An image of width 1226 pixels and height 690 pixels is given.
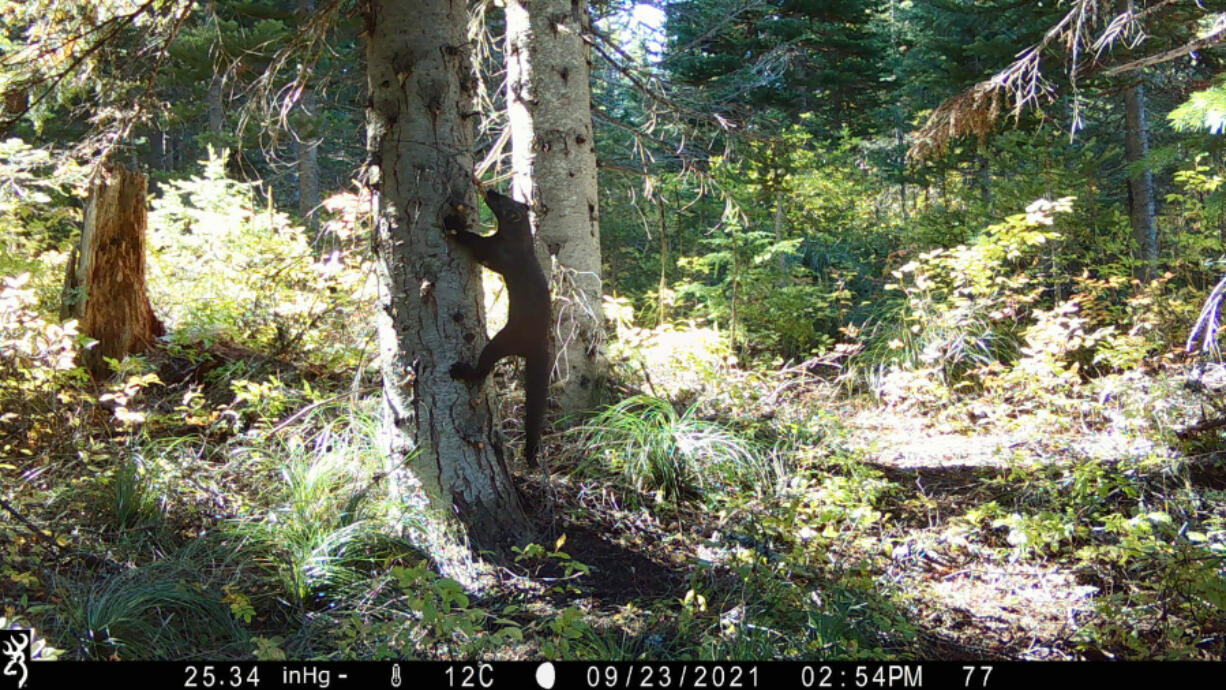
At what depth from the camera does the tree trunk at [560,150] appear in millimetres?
4988

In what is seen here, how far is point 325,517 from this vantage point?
11.9 feet

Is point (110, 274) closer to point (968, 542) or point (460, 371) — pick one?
point (460, 371)

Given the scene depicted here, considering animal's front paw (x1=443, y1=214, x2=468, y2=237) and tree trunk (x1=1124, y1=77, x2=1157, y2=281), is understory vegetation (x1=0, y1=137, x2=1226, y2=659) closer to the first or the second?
animal's front paw (x1=443, y1=214, x2=468, y2=237)

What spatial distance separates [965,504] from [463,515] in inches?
119

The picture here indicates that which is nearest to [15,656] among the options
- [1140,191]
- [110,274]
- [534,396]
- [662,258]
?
[534,396]

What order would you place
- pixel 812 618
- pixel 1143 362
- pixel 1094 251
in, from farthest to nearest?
pixel 1094 251
pixel 1143 362
pixel 812 618

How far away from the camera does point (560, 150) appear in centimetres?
505

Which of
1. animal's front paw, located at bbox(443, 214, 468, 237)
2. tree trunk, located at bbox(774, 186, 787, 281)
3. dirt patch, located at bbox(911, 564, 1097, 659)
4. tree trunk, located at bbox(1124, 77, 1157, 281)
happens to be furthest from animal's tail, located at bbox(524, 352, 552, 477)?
tree trunk, located at bbox(1124, 77, 1157, 281)

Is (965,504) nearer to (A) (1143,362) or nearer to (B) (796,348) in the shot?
(A) (1143,362)

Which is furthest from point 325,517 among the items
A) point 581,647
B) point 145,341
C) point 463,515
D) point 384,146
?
point 145,341

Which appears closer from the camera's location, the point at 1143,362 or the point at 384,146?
the point at 384,146

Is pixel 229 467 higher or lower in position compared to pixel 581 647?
higher

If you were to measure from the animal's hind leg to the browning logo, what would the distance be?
1767 millimetres

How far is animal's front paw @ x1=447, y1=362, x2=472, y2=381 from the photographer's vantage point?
11.2 ft
